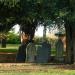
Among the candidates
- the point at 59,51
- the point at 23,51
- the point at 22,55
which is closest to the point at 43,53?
the point at 59,51

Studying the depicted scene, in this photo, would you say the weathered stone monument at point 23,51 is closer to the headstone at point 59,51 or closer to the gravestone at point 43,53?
the gravestone at point 43,53

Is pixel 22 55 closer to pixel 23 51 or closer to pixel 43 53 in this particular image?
pixel 23 51

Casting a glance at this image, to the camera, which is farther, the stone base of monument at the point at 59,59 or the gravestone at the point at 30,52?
the stone base of monument at the point at 59,59

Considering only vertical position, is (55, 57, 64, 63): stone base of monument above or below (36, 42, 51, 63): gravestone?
below

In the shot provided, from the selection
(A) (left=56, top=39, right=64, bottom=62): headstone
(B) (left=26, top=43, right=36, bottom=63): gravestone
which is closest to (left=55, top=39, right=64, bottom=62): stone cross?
(A) (left=56, top=39, right=64, bottom=62): headstone

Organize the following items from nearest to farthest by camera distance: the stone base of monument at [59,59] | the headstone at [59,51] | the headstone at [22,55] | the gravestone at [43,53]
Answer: the gravestone at [43,53] < the stone base of monument at [59,59] < the headstone at [59,51] < the headstone at [22,55]

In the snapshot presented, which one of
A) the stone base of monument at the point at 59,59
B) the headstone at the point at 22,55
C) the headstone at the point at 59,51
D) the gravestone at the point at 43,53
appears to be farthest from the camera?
the headstone at the point at 22,55

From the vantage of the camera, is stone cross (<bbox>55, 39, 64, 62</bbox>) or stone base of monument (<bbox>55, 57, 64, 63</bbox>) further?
stone cross (<bbox>55, 39, 64, 62</bbox>)

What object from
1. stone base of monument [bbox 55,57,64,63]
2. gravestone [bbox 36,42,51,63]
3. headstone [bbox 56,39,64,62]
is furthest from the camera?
headstone [bbox 56,39,64,62]

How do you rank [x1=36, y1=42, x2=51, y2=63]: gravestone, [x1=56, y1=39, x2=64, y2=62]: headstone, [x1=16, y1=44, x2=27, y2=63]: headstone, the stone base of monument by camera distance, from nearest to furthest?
1. [x1=36, y1=42, x2=51, y2=63]: gravestone
2. the stone base of monument
3. [x1=56, y1=39, x2=64, y2=62]: headstone
4. [x1=16, y1=44, x2=27, y2=63]: headstone

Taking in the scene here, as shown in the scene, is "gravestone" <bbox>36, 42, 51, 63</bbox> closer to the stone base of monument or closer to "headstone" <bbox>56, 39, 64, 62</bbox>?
the stone base of monument

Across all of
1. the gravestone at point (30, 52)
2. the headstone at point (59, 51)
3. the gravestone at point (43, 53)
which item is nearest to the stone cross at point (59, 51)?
the headstone at point (59, 51)

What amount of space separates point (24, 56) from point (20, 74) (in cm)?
1147

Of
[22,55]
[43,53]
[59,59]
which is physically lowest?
[59,59]
